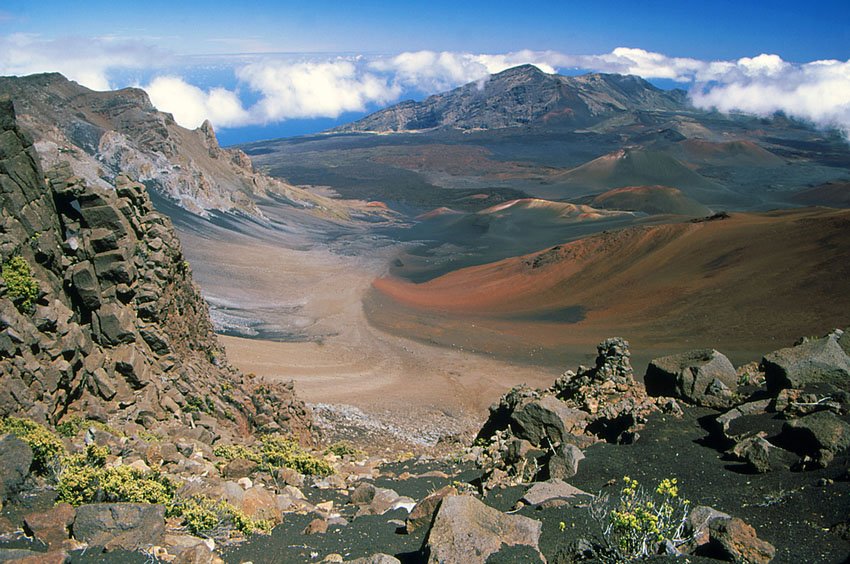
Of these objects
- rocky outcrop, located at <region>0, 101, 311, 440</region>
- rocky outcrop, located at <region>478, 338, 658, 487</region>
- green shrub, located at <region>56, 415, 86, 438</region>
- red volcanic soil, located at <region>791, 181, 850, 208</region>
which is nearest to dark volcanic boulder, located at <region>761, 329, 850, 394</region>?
rocky outcrop, located at <region>478, 338, 658, 487</region>

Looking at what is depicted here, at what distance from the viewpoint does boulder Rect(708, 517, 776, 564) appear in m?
4.73

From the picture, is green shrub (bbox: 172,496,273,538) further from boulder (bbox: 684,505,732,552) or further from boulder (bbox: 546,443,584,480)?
boulder (bbox: 684,505,732,552)

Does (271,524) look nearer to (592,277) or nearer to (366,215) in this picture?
(592,277)

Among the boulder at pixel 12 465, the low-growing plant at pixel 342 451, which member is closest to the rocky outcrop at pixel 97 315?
the low-growing plant at pixel 342 451

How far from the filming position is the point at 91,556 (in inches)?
213

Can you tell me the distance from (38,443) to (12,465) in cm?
88

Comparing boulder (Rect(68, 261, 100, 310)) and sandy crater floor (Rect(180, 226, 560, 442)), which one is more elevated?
boulder (Rect(68, 261, 100, 310))

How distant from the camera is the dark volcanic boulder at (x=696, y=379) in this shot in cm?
1041

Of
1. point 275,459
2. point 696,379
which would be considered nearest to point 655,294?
point 696,379

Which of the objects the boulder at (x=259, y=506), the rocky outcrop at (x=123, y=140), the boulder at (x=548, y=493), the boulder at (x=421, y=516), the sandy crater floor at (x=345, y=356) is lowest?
the sandy crater floor at (x=345, y=356)

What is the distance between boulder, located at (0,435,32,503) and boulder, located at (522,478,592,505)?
5.21 metres

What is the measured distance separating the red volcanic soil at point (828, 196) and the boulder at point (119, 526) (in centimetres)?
9366

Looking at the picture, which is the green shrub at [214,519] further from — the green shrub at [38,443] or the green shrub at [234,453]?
the green shrub at [234,453]

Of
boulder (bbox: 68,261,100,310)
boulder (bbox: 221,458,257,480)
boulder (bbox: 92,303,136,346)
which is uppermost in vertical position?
boulder (bbox: 68,261,100,310)
